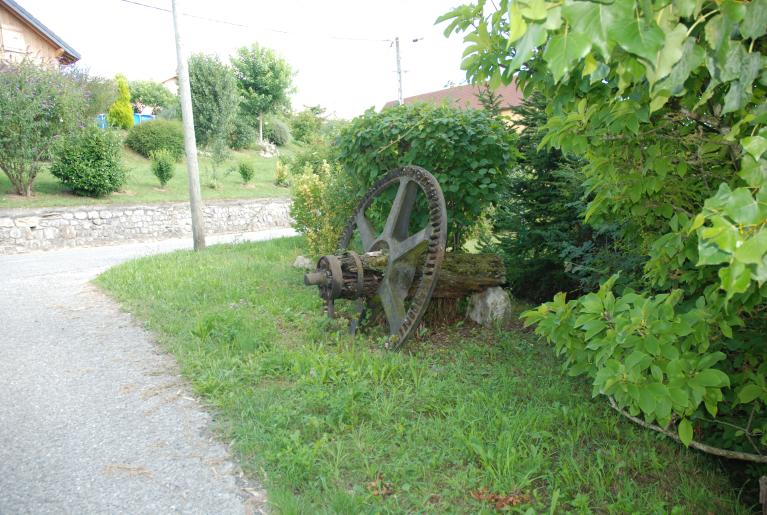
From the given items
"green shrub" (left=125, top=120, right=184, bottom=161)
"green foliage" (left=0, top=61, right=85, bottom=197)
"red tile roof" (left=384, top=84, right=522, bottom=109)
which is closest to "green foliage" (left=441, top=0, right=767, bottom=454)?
"red tile roof" (left=384, top=84, right=522, bottom=109)

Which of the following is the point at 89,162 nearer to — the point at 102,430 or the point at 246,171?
the point at 246,171

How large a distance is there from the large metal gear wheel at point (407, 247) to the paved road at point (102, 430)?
6.02 feet

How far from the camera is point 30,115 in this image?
45.0 feet

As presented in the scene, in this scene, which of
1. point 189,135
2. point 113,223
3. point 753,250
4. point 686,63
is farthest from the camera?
point 113,223

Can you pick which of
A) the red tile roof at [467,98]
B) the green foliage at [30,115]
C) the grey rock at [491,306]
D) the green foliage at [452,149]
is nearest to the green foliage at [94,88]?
the green foliage at [30,115]

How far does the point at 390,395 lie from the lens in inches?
145

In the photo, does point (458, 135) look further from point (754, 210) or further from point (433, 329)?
point (754, 210)

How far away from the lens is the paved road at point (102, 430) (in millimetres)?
2713

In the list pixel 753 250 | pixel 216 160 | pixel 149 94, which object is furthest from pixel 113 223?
pixel 149 94

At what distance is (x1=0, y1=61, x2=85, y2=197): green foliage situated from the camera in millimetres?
13562

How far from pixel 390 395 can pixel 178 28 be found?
32.5 ft

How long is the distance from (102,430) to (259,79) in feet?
107

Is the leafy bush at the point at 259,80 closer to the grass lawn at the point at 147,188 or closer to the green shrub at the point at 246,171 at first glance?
the grass lawn at the point at 147,188

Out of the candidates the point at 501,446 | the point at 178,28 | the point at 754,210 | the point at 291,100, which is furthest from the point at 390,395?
the point at 291,100
